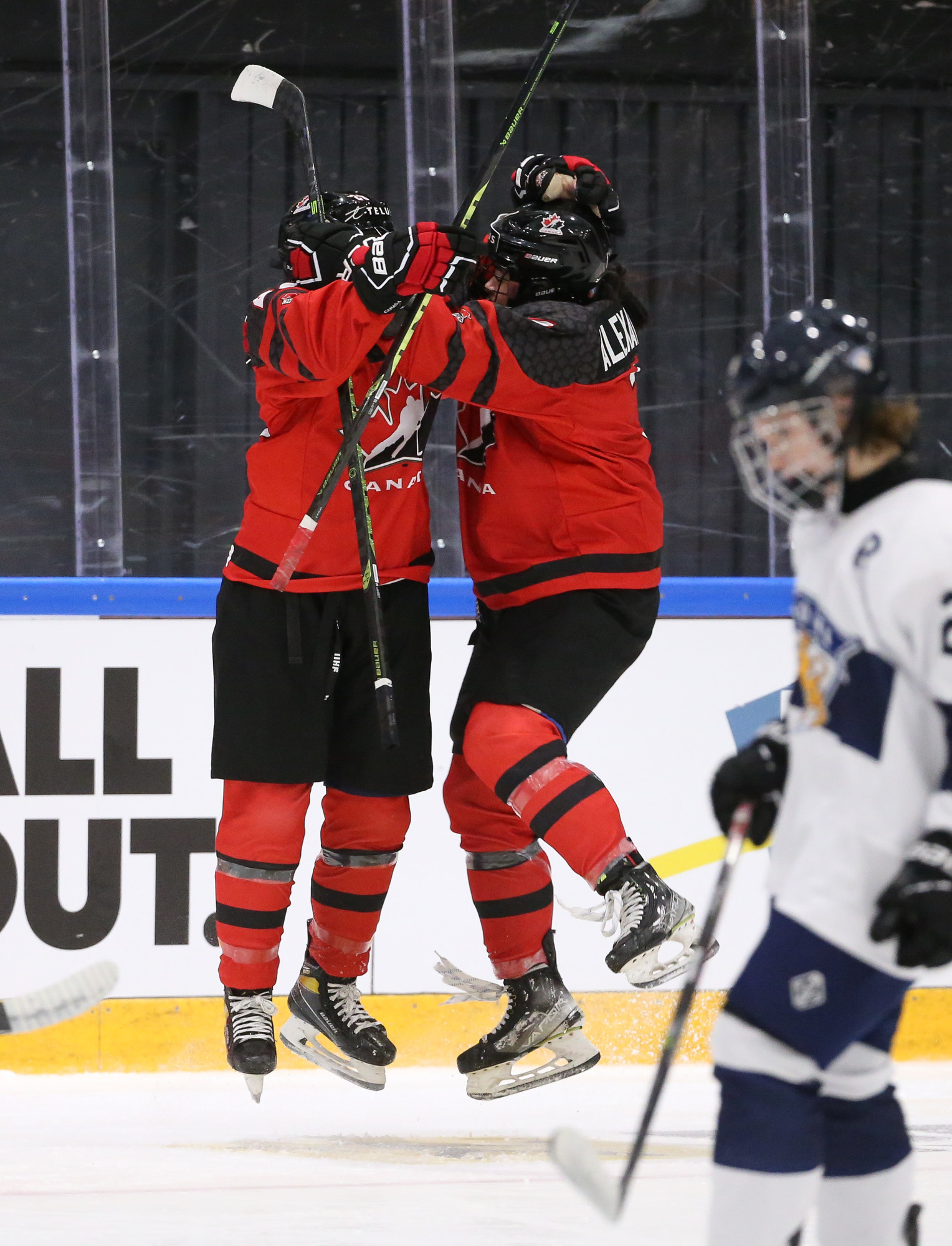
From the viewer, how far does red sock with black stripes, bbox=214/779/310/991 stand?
2.77m

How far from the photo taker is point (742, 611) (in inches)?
142

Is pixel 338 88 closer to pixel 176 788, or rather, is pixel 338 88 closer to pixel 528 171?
pixel 528 171

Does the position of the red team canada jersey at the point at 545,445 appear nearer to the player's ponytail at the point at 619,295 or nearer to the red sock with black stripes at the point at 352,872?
the player's ponytail at the point at 619,295

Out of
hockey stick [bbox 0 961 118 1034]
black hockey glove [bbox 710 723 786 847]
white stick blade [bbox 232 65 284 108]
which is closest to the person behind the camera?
black hockey glove [bbox 710 723 786 847]

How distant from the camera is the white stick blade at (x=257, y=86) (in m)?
3.08

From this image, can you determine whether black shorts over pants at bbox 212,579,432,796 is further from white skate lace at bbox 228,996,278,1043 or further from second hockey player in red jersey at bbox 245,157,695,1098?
white skate lace at bbox 228,996,278,1043

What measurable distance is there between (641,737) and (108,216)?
6.19 feet

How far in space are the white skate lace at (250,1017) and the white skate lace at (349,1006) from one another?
0.14 m

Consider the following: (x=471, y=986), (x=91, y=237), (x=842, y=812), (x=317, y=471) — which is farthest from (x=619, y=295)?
(x=91, y=237)

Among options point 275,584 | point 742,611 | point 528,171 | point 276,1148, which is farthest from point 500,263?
point 276,1148

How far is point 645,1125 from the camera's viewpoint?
5.40ft

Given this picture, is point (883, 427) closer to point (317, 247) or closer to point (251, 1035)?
point (317, 247)

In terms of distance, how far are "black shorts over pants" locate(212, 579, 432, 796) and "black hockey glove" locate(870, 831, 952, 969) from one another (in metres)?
1.47

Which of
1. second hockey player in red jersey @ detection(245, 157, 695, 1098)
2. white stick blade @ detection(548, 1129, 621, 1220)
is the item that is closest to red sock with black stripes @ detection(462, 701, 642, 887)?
second hockey player in red jersey @ detection(245, 157, 695, 1098)
